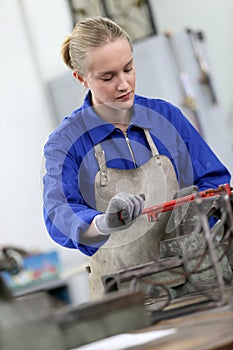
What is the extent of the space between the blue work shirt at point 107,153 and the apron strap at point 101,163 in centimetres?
1

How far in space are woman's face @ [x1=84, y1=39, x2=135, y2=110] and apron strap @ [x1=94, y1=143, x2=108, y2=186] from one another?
126mm

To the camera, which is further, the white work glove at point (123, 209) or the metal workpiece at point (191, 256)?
the white work glove at point (123, 209)

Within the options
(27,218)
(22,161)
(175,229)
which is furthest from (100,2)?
(175,229)

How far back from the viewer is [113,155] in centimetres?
219

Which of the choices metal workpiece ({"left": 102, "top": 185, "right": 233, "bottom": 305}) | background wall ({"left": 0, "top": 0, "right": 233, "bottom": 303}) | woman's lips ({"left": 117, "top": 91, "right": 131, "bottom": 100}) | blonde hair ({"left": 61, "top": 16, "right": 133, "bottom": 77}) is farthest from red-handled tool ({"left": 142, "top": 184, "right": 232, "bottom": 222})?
background wall ({"left": 0, "top": 0, "right": 233, "bottom": 303})

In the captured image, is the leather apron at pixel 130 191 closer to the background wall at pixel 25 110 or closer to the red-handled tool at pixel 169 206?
the red-handled tool at pixel 169 206

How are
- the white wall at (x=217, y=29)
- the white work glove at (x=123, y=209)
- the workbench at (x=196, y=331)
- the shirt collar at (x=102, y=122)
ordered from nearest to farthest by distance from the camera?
the workbench at (x=196, y=331) → the white work glove at (x=123, y=209) → the shirt collar at (x=102, y=122) → the white wall at (x=217, y=29)

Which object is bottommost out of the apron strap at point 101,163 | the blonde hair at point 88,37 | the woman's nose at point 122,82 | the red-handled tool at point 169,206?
the red-handled tool at point 169,206

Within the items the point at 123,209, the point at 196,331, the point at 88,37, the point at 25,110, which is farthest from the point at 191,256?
the point at 25,110

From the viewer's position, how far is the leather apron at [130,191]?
2078mm

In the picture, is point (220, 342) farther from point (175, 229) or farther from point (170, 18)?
point (170, 18)

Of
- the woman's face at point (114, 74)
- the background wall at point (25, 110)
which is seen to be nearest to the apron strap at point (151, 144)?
the woman's face at point (114, 74)

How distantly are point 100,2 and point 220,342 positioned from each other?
5202mm

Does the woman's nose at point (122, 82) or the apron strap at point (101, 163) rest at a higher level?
the woman's nose at point (122, 82)
